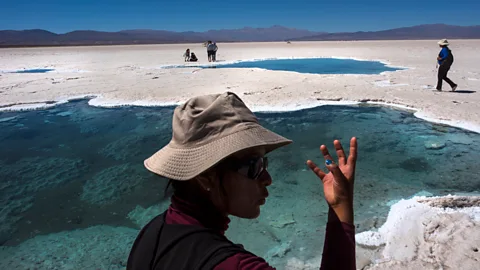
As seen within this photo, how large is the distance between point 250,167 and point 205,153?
0.19 metres

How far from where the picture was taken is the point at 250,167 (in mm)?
1284

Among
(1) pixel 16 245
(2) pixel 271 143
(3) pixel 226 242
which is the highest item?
(2) pixel 271 143

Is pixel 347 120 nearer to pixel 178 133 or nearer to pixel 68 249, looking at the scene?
pixel 68 249

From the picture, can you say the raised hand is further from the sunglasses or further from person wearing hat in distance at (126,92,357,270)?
the sunglasses

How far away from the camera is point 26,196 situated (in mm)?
4934

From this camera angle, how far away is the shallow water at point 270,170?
158 inches

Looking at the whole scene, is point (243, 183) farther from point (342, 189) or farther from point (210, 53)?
point (210, 53)

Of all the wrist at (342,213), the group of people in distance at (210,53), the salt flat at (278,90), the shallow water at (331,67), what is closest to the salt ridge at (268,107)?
the salt flat at (278,90)

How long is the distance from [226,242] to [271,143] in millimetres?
407

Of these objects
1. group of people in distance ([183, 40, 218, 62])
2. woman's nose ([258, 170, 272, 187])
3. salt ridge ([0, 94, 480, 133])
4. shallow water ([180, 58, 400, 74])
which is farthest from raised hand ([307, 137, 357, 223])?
group of people in distance ([183, 40, 218, 62])

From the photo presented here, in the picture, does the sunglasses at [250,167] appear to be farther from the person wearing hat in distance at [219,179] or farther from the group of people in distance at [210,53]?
the group of people in distance at [210,53]

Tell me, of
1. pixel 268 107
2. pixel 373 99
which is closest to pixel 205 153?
pixel 268 107

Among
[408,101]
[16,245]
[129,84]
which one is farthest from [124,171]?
[129,84]

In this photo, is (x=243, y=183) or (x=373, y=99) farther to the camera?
(x=373, y=99)
